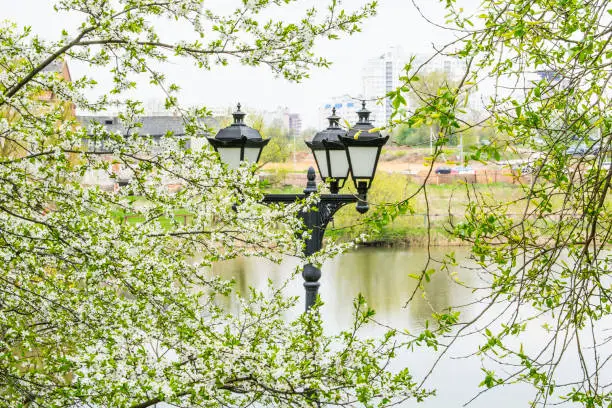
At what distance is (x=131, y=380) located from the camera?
9.34ft

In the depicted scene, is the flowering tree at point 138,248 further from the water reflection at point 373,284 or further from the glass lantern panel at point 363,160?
the water reflection at point 373,284

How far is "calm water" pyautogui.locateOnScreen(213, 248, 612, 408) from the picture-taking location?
1062cm

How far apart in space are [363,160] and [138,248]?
1545mm

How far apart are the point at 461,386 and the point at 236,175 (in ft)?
27.0

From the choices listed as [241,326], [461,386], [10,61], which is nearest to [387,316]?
[461,386]

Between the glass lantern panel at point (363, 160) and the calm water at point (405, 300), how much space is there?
352 cm

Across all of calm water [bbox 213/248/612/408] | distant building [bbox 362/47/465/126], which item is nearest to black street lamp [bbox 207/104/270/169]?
distant building [bbox 362/47/465/126]

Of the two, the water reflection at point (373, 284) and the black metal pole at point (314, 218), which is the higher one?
the black metal pole at point (314, 218)

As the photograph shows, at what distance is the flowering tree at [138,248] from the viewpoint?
120 inches

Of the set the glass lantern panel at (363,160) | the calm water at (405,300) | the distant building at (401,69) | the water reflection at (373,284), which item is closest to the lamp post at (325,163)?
the glass lantern panel at (363,160)

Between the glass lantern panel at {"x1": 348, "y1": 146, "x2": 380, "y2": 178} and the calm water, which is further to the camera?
the calm water

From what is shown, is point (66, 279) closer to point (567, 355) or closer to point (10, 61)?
point (10, 61)

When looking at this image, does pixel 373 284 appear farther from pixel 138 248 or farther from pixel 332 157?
pixel 138 248

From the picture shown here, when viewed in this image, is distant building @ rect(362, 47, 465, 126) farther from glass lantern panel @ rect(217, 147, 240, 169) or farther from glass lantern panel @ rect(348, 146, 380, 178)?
glass lantern panel @ rect(217, 147, 240, 169)
